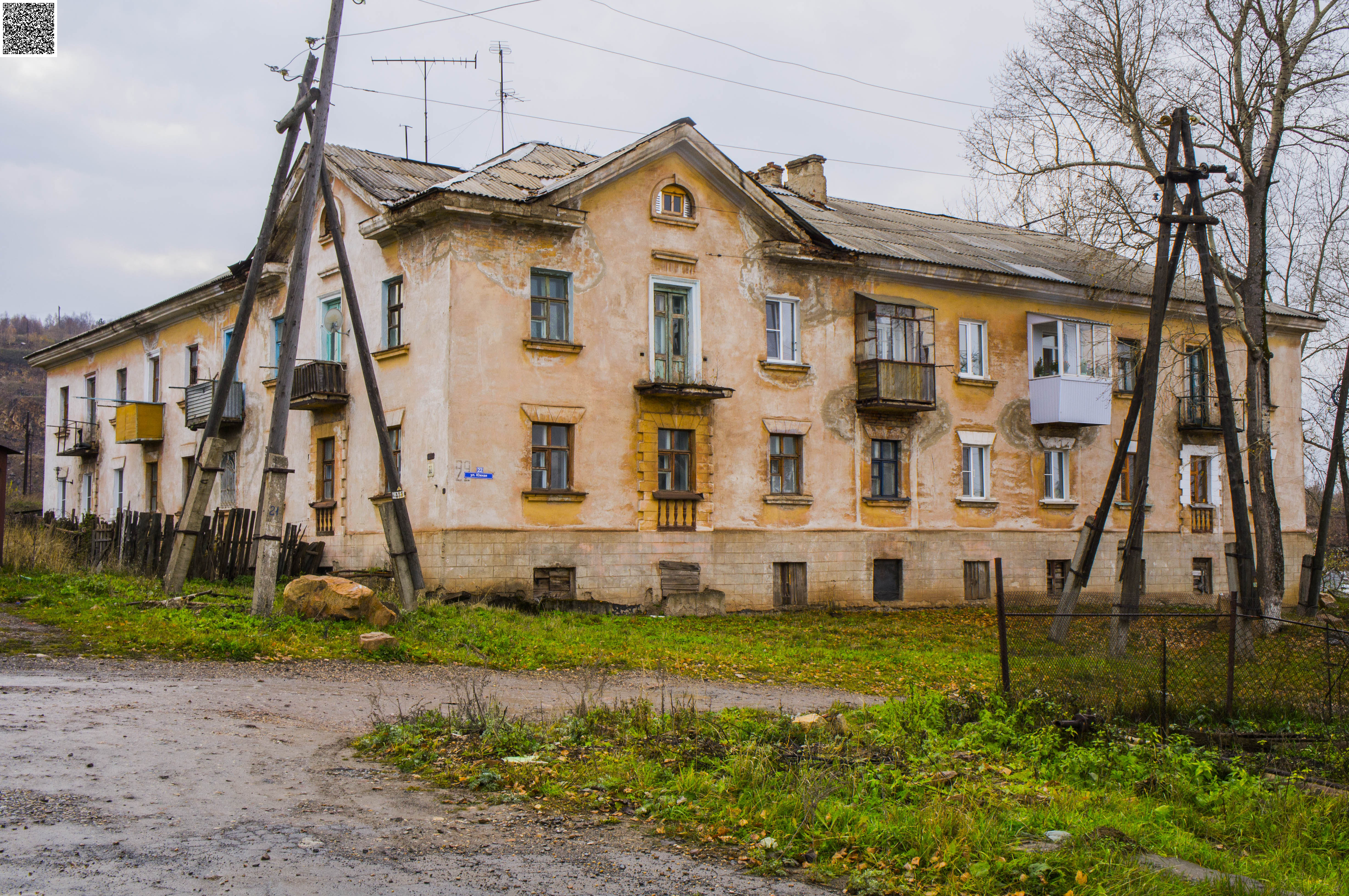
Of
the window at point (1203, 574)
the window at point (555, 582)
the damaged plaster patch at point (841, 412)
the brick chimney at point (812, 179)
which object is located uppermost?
the brick chimney at point (812, 179)

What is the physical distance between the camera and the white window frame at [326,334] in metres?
23.4

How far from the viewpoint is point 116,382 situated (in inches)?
1329

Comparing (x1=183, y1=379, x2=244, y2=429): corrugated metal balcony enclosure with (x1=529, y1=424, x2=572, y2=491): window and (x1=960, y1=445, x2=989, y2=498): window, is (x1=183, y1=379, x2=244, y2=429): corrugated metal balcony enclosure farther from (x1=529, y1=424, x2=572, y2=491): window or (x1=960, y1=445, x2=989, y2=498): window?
(x1=960, y1=445, x2=989, y2=498): window

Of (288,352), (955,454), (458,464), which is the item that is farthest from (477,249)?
(955,454)

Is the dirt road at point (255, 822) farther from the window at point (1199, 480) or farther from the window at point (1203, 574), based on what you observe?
the window at point (1199, 480)

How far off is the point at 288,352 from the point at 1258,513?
1798 cm

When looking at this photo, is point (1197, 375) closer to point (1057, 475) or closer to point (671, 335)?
point (1057, 475)

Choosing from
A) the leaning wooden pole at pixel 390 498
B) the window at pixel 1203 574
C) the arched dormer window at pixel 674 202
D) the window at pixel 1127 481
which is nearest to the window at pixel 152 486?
the leaning wooden pole at pixel 390 498

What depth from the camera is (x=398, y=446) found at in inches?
829

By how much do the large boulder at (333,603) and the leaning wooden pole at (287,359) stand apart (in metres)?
0.30

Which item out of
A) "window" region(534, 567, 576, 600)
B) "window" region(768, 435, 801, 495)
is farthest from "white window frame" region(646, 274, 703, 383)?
"window" region(534, 567, 576, 600)

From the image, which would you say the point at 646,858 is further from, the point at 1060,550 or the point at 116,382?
the point at 116,382

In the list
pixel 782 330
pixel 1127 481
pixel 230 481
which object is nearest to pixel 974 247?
pixel 1127 481

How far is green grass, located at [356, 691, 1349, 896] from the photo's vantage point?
5723 millimetres
